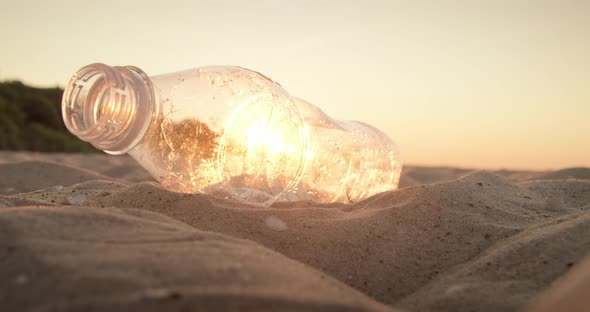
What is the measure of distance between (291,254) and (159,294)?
0.76m

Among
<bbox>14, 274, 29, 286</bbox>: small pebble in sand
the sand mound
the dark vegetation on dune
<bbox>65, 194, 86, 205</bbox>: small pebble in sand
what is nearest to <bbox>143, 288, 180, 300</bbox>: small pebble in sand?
the sand mound

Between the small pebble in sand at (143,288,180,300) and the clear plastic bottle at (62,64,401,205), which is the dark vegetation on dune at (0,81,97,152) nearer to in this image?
the clear plastic bottle at (62,64,401,205)

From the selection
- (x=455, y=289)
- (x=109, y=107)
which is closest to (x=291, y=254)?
(x=455, y=289)

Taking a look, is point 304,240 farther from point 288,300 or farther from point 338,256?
point 288,300

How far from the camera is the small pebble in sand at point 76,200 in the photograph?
2.25 metres

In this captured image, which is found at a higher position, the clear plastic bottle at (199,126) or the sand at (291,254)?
the clear plastic bottle at (199,126)

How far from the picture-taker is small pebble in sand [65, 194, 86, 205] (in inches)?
88.7

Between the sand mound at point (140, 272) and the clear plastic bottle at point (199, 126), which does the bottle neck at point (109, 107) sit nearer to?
the clear plastic bottle at point (199, 126)

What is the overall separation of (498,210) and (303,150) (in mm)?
978

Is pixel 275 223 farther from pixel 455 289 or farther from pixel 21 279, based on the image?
pixel 21 279

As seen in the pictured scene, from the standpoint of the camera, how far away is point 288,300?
3.00 ft

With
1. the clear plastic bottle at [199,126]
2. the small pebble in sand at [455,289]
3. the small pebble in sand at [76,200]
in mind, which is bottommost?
the small pebble in sand at [455,289]

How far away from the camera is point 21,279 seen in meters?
0.98

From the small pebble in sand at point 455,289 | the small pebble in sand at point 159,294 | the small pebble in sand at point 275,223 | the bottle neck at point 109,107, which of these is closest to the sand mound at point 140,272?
the small pebble in sand at point 159,294
